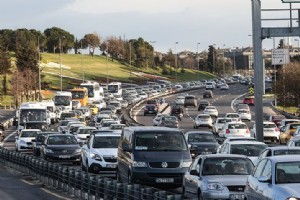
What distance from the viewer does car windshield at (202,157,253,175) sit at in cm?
1983

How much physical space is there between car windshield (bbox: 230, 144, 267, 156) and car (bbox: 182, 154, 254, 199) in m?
6.91

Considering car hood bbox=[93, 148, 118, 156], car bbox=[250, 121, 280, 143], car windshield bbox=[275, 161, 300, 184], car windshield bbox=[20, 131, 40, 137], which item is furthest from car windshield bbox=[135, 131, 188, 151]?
car bbox=[250, 121, 280, 143]

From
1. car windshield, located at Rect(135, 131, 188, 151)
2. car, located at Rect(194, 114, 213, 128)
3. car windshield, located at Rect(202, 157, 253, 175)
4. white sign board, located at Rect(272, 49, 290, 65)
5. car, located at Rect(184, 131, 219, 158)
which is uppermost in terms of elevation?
white sign board, located at Rect(272, 49, 290, 65)

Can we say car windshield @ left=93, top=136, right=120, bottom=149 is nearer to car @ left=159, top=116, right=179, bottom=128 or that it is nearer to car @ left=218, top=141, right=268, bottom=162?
car @ left=218, top=141, right=268, bottom=162

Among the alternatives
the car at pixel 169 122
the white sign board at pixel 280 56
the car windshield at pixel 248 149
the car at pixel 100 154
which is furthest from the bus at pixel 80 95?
the car windshield at pixel 248 149

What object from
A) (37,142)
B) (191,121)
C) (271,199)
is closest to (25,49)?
(191,121)

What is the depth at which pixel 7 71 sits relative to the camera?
146 meters

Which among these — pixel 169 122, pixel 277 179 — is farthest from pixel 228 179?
pixel 169 122

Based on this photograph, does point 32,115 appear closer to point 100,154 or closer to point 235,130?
point 235,130

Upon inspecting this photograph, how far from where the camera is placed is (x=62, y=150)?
37.8m

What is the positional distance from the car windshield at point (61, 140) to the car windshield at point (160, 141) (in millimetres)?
14224

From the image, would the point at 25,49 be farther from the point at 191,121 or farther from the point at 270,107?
the point at 191,121

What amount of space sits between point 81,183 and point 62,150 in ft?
45.2

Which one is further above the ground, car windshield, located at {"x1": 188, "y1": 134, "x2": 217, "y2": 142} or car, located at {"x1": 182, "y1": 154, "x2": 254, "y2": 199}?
car, located at {"x1": 182, "y1": 154, "x2": 254, "y2": 199}
